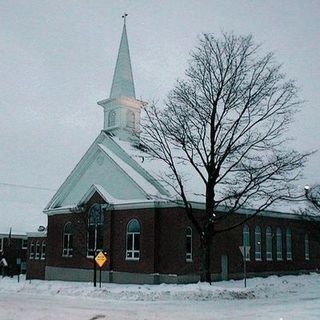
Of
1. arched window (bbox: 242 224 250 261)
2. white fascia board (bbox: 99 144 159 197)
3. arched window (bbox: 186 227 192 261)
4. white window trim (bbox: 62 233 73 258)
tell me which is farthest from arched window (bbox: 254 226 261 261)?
white window trim (bbox: 62 233 73 258)

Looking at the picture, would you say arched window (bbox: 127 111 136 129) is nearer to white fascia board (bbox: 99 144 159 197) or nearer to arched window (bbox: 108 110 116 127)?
arched window (bbox: 108 110 116 127)

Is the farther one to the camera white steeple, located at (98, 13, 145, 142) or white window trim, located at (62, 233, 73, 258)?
white steeple, located at (98, 13, 145, 142)

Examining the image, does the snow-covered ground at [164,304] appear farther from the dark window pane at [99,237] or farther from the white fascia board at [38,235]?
the white fascia board at [38,235]

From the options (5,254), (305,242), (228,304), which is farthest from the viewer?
(5,254)

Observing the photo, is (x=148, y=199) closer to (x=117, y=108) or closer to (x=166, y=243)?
(x=166, y=243)

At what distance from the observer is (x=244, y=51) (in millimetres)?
27188

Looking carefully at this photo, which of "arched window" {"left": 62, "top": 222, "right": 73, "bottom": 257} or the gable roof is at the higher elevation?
the gable roof

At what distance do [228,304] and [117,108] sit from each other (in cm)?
2026

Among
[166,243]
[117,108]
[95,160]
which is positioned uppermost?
[117,108]

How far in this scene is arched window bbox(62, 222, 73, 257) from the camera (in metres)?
37.3

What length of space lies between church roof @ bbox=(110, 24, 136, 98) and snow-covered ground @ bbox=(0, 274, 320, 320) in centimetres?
1562

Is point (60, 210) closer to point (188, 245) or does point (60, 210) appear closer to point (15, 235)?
point (188, 245)

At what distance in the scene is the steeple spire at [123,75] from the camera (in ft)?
126

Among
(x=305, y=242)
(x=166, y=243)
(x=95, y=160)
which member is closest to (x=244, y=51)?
(x=166, y=243)
